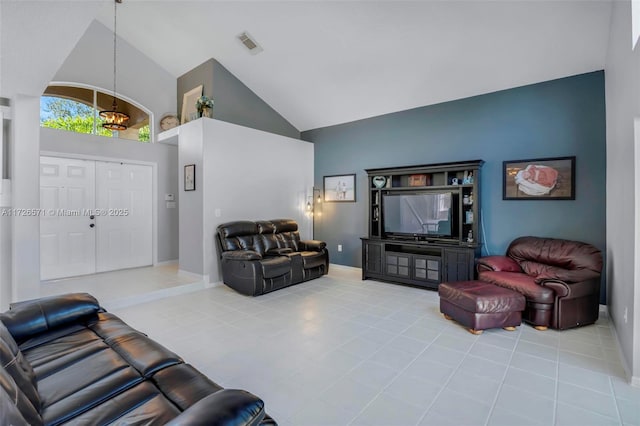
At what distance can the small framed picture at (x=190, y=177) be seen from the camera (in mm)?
4957

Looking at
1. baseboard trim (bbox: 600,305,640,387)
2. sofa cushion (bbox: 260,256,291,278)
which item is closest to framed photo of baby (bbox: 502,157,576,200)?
baseboard trim (bbox: 600,305,640,387)

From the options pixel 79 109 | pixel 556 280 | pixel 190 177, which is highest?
pixel 79 109

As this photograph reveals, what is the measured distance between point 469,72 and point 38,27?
4.59 meters

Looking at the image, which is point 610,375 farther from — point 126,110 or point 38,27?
point 126,110

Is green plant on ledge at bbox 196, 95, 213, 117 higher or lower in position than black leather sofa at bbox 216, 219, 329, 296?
higher

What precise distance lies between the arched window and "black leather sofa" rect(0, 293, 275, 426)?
4232 millimetres

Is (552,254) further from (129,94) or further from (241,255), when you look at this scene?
(129,94)

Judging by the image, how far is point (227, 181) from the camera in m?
5.14

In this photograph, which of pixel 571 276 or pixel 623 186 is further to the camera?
pixel 571 276

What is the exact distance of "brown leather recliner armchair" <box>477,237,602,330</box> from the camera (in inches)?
122

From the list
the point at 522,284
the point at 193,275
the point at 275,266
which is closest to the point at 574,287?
the point at 522,284

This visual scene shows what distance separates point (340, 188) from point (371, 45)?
2.76 metres

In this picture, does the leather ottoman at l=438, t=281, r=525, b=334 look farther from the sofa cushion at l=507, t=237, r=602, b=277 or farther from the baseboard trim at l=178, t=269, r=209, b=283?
the baseboard trim at l=178, t=269, r=209, b=283

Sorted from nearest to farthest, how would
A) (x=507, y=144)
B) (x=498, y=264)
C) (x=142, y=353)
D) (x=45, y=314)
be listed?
1. (x=142, y=353)
2. (x=45, y=314)
3. (x=498, y=264)
4. (x=507, y=144)
